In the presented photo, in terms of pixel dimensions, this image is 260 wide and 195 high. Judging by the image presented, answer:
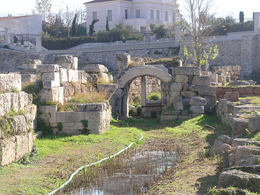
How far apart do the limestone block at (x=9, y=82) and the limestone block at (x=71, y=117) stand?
2.83 meters

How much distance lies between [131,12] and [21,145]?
47899 mm

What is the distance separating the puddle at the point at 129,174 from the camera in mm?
7463

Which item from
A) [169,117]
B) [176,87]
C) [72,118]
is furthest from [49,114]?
[176,87]

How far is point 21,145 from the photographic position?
8.83 metres

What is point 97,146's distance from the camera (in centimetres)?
1095

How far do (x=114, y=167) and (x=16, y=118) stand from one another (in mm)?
2588

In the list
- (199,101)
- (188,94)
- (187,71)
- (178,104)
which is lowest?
(178,104)

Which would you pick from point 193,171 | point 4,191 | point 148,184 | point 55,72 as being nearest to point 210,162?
point 193,171

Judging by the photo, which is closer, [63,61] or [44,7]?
[63,61]

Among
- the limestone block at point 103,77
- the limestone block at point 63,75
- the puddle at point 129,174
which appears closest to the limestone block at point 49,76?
the limestone block at point 63,75

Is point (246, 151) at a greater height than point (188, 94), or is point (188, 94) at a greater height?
point (188, 94)

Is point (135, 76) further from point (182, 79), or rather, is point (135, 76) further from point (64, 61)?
point (64, 61)

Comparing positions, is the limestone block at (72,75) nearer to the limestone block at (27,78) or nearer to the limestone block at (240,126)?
the limestone block at (27,78)

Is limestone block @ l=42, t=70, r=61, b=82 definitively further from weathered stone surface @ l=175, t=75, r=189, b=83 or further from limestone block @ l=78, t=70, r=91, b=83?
weathered stone surface @ l=175, t=75, r=189, b=83
